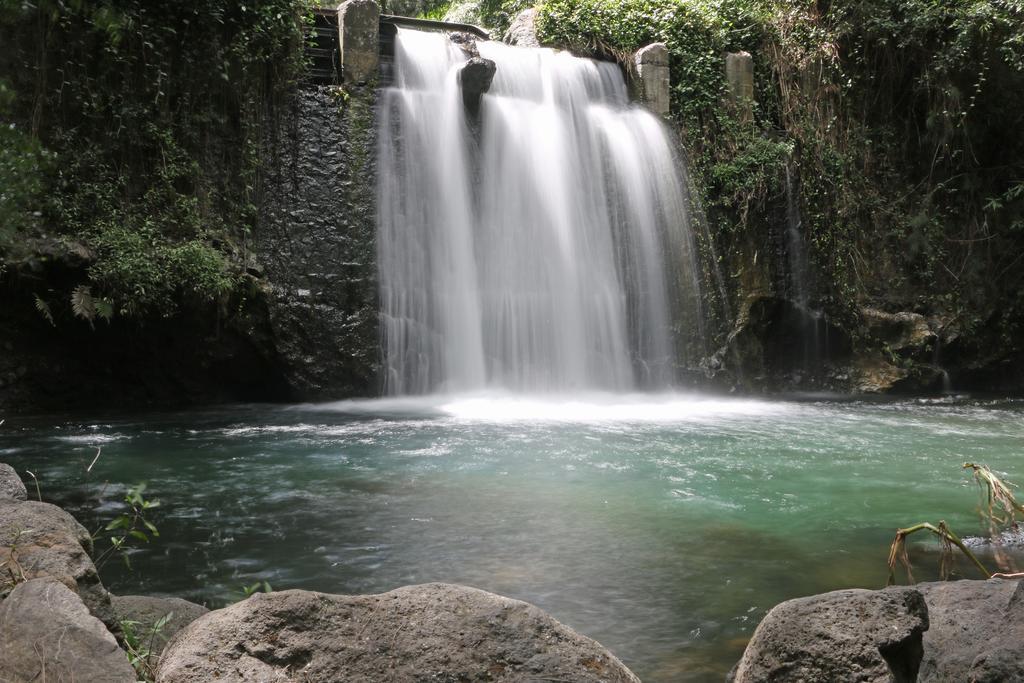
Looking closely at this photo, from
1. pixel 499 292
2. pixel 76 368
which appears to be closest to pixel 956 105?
pixel 499 292

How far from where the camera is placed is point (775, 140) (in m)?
15.0

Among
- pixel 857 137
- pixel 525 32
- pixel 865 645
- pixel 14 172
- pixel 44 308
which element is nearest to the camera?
pixel 865 645

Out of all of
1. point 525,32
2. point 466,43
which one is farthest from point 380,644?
point 525,32

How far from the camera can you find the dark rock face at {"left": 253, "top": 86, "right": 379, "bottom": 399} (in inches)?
451

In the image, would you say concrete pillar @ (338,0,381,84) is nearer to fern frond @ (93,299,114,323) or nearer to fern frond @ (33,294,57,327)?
fern frond @ (93,299,114,323)

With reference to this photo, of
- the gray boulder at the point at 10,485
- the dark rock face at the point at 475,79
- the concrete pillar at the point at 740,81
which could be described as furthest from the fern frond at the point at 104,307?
the concrete pillar at the point at 740,81

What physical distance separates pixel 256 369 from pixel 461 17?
633 inches

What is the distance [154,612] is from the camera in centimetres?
358

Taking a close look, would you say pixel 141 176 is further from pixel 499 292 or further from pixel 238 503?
pixel 238 503

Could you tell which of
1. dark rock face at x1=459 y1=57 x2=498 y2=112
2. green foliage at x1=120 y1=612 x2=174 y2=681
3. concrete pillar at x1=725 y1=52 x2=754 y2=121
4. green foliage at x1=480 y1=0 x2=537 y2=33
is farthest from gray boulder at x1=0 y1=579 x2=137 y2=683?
green foliage at x1=480 y1=0 x2=537 y2=33

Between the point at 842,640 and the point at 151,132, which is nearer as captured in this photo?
the point at 842,640

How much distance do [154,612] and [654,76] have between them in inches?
506

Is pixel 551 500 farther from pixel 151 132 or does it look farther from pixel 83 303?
pixel 151 132

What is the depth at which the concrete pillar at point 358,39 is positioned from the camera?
12359mm
